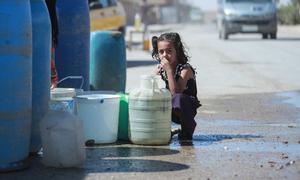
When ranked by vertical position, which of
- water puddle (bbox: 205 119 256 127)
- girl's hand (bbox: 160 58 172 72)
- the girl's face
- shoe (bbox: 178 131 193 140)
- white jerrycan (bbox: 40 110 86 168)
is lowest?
water puddle (bbox: 205 119 256 127)

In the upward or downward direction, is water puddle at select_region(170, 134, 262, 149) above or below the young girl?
below

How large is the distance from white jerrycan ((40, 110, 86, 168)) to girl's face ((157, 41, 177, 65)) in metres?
1.58

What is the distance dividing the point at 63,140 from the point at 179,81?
1696mm

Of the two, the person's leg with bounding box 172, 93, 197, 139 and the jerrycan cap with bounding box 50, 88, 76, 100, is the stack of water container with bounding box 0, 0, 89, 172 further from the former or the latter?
the person's leg with bounding box 172, 93, 197, 139

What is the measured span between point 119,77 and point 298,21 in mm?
44154

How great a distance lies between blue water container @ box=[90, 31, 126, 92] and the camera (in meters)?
9.66

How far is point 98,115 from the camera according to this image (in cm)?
634

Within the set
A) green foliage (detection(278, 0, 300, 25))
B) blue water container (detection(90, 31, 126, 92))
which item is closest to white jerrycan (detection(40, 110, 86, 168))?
blue water container (detection(90, 31, 126, 92))

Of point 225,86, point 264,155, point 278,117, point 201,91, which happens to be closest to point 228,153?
point 264,155

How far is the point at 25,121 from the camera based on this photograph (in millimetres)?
5250

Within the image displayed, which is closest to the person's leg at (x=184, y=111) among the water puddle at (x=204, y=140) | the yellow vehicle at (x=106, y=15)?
the water puddle at (x=204, y=140)

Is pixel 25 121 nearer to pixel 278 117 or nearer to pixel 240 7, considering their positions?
pixel 278 117

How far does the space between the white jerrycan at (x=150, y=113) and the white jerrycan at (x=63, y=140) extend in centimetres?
97

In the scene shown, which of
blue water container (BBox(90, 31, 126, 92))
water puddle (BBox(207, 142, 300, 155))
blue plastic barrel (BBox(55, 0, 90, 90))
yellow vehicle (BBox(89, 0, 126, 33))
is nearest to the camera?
water puddle (BBox(207, 142, 300, 155))
